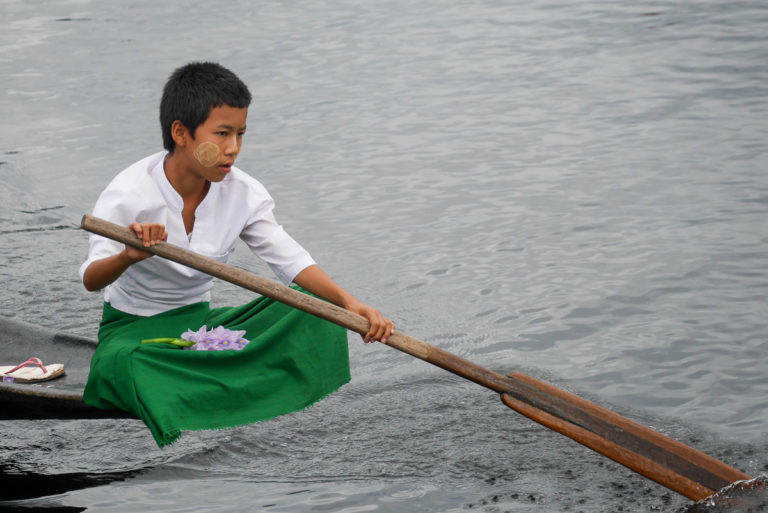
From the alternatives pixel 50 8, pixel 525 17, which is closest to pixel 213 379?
pixel 525 17

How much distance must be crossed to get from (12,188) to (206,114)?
5.66 m

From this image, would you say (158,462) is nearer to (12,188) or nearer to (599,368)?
(599,368)

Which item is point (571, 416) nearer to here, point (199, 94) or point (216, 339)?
point (216, 339)

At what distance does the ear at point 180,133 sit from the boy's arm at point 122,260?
38 centimetres

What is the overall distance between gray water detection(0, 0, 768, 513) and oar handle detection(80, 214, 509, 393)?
0.73 metres

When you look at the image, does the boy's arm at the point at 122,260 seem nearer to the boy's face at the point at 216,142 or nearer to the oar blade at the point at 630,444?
the boy's face at the point at 216,142

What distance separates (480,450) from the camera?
4.68 metres

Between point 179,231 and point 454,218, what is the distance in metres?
3.92

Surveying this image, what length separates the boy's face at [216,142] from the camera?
3873 mm

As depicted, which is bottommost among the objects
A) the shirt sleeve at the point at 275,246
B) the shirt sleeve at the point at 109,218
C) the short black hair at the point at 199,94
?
the shirt sleeve at the point at 275,246

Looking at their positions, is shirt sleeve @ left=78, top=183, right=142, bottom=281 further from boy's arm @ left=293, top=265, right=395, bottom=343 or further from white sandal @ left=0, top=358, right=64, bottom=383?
white sandal @ left=0, top=358, right=64, bottom=383

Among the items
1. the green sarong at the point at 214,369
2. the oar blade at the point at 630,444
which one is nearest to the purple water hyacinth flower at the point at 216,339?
the green sarong at the point at 214,369

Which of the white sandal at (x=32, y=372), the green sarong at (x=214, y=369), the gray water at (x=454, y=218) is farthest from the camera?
the white sandal at (x=32, y=372)

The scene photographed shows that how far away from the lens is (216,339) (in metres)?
4.18
